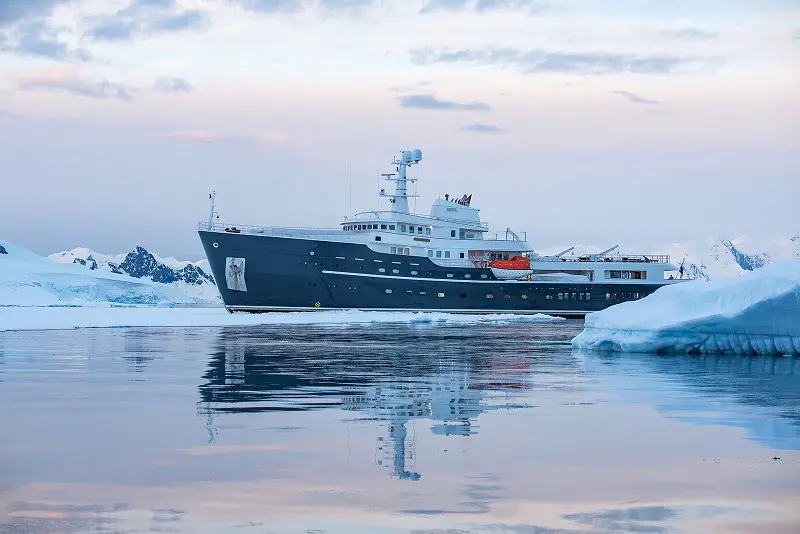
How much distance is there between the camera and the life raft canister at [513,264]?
71.8m

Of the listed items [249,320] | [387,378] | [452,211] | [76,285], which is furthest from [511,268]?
[76,285]

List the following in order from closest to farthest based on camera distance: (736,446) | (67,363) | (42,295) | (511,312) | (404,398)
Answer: (736,446) < (404,398) < (67,363) < (511,312) < (42,295)

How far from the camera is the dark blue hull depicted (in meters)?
64.9

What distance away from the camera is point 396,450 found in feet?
33.7

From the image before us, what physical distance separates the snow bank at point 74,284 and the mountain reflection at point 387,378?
298 feet

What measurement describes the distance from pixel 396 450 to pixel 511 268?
2448 inches

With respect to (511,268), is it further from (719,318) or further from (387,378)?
(387,378)

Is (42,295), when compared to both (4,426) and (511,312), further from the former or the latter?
(4,426)

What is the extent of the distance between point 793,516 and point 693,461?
2.25 meters

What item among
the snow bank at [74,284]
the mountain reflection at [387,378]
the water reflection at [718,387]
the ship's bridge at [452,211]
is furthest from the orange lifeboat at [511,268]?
the snow bank at [74,284]

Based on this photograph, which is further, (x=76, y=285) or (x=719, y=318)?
(x=76, y=285)

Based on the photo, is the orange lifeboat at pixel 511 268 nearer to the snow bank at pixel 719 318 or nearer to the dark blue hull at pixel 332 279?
the dark blue hull at pixel 332 279

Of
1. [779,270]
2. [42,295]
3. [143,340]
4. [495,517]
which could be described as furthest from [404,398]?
[42,295]

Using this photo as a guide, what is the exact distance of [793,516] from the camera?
7555 mm
